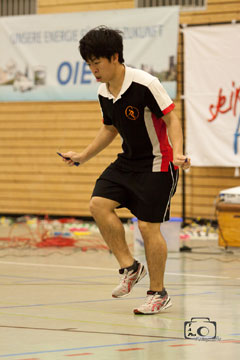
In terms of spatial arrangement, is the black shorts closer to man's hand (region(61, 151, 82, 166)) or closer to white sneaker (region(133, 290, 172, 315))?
man's hand (region(61, 151, 82, 166))

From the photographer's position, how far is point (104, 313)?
447cm

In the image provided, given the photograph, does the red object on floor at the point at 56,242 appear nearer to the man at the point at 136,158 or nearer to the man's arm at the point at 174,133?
the man at the point at 136,158

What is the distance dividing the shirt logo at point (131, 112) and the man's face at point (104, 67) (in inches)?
8.0

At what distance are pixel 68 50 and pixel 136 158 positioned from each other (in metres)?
7.38

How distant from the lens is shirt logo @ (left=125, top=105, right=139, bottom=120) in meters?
4.47

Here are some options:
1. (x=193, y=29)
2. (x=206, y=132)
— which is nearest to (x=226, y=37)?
(x=193, y=29)

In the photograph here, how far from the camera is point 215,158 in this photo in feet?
34.2

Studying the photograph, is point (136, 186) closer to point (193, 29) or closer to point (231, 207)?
point (231, 207)

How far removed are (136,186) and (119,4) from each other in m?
7.47

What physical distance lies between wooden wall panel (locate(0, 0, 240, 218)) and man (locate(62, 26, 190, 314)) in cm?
650

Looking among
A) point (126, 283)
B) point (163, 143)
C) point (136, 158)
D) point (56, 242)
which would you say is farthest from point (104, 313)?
point (56, 242)

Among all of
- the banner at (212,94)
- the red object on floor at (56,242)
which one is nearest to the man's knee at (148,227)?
the red object on floor at (56,242)

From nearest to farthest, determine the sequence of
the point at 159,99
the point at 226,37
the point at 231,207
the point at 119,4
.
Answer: the point at 159,99, the point at 231,207, the point at 226,37, the point at 119,4

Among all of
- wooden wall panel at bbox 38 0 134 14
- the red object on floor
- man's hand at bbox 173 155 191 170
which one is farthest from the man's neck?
wooden wall panel at bbox 38 0 134 14
